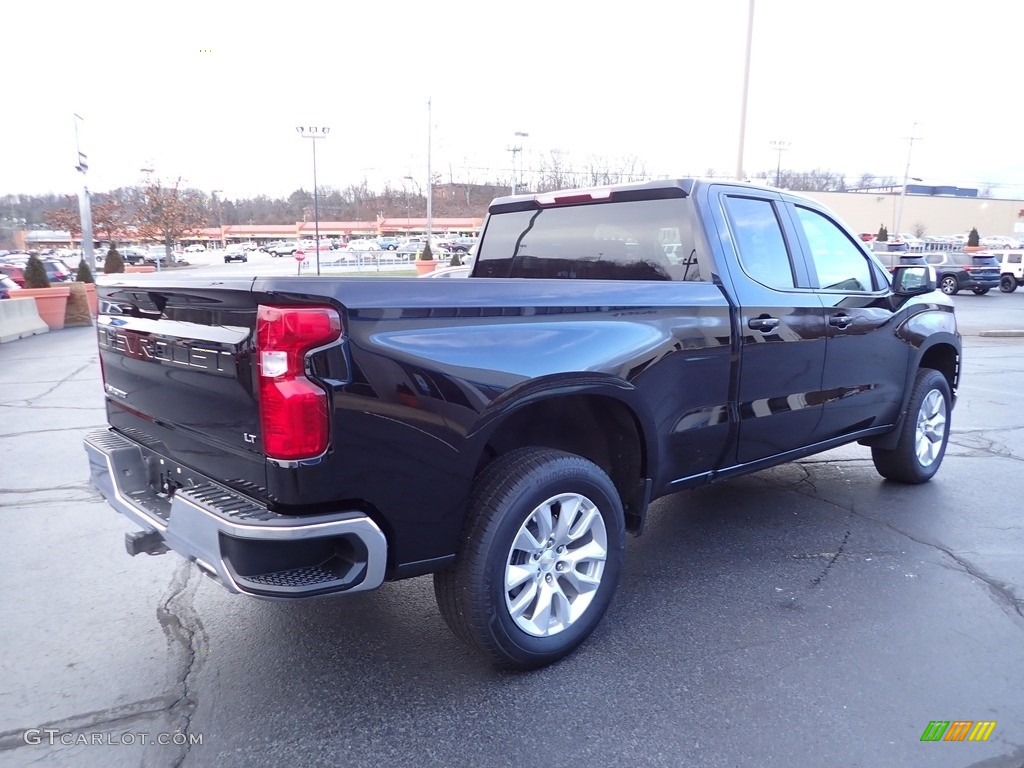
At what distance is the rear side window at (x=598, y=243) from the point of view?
12.7ft

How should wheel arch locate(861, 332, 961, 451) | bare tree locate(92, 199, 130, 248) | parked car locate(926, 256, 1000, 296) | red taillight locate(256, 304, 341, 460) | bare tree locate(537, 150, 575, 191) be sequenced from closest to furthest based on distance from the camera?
1. red taillight locate(256, 304, 341, 460)
2. wheel arch locate(861, 332, 961, 451)
3. parked car locate(926, 256, 1000, 296)
4. bare tree locate(92, 199, 130, 248)
5. bare tree locate(537, 150, 575, 191)

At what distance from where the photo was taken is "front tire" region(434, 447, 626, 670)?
9.18ft

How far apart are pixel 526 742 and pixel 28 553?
11.0ft

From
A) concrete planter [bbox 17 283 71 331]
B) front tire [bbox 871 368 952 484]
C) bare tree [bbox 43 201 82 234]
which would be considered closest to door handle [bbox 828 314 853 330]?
front tire [bbox 871 368 952 484]

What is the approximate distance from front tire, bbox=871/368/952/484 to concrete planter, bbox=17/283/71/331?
18645mm

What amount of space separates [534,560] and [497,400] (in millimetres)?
711

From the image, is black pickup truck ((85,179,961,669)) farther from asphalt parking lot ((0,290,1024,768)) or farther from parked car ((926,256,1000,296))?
parked car ((926,256,1000,296))

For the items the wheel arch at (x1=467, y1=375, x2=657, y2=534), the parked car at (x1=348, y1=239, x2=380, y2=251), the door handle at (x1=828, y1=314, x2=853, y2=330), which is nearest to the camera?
the wheel arch at (x1=467, y1=375, x2=657, y2=534)

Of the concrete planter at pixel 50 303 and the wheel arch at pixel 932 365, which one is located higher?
the wheel arch at pixel 932 365

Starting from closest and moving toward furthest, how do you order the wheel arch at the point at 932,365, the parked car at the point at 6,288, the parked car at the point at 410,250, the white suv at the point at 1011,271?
1. the wheel arch at the point at 932,365
2. the parked car at the point at 6,288
3. the white suv at the point at 1011,271
4. the parked car at the point at 410,250

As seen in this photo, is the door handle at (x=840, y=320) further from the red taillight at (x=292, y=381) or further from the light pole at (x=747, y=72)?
the light pole at (x=747, y=72)

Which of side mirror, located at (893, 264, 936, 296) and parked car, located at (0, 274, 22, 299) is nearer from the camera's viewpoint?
side mirror, located at (893, 264, 936, 296)

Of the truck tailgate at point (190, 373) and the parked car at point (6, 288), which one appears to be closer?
the truck tailgate at point (190, 373)

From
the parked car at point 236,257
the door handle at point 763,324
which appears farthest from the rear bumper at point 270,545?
the parked car at point 236,257
